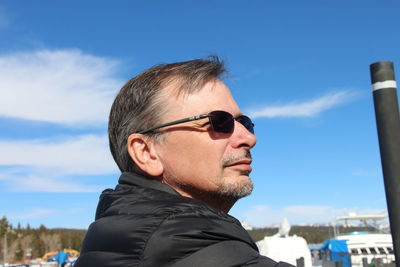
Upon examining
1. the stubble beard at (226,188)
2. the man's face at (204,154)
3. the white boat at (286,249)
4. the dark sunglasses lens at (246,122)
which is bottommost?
the white boat at (286,249)

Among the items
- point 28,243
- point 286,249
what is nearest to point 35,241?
point 28,243

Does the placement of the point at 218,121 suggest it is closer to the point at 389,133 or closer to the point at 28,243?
the point at 389,133

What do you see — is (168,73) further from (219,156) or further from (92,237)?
(92,237)

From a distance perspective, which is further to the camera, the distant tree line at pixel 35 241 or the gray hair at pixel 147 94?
the distant tree line at pixel 35 241

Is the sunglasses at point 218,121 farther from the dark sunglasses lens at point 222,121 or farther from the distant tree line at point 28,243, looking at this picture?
the distant tree line at point 28,243

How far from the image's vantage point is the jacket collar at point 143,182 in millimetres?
1490

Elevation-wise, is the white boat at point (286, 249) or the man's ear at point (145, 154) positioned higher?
the man's ear at point (145, 154)

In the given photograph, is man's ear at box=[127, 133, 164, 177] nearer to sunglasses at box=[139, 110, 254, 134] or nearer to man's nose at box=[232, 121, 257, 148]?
sunglasses at box=[139, 110, 254, 134]

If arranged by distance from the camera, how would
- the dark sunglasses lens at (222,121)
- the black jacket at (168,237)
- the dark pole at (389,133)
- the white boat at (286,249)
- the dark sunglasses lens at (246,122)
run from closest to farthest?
the black jacket at (168,237)
the dark sunglasses lens at (222,121)
the dark sunglasses lens at (246,122)
the dark pole at (389,133)
the white boat at (286,249)

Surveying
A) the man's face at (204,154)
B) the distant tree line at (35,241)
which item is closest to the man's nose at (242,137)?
the man's face at (204,154)

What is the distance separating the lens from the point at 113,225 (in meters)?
1.32

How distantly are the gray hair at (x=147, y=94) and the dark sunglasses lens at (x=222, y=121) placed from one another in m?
0.13

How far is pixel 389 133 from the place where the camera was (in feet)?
6.69

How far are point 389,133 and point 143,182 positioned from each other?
117 centimetres
